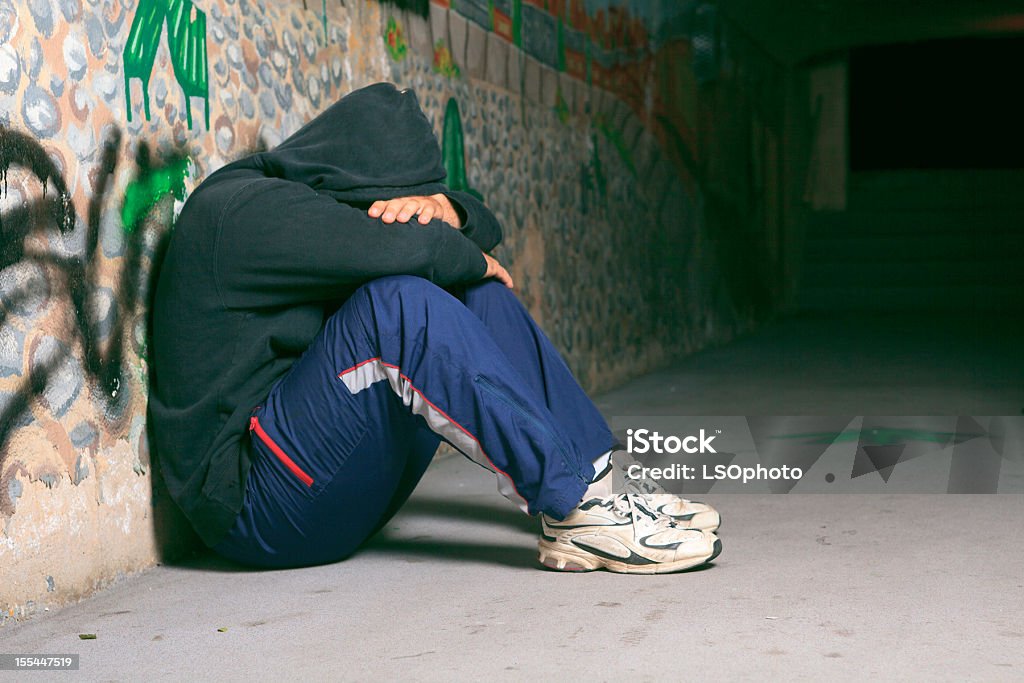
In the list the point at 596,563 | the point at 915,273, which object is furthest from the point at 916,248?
the point at 596,563

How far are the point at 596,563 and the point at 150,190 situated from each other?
0.99m

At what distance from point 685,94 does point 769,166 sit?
223cm

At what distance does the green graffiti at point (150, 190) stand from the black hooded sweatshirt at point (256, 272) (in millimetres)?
77

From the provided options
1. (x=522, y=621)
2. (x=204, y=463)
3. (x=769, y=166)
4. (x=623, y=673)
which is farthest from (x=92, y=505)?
(x=769, y=166)

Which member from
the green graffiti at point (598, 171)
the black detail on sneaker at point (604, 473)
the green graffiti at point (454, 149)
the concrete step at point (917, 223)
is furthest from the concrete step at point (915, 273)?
the black detail on sneaker at point (604, 473)

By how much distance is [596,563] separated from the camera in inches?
74.9

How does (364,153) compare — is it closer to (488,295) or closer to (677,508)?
(488,295)

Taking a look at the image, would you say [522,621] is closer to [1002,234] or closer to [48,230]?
[48,230]

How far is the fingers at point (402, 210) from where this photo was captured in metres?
1.87

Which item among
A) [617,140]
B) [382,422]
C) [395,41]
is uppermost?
[395,41]

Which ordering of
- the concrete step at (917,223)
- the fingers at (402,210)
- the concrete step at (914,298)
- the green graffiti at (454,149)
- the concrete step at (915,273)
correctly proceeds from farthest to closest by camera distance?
the concrete step at (917,223) → the concrete step at (915,273) → the concrete step at (914,298) → the green graffiti at (454,149) → the fingers at (402,210)

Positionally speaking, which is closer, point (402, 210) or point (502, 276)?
point (402, 210)

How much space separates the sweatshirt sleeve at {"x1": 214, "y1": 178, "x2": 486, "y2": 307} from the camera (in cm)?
180

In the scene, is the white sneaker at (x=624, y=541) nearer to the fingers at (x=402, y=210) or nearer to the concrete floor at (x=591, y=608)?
the concrete floor at (x=591, y=608)
